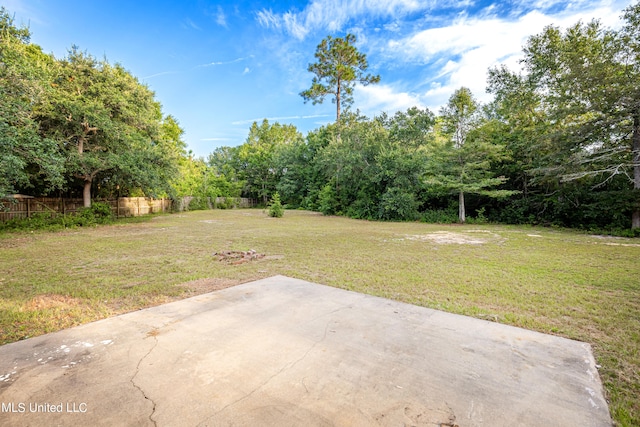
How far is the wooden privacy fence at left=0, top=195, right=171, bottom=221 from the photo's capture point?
1062 centimetres

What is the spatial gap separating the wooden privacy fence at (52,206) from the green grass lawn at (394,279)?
4602mm

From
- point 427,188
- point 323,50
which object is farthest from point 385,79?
point 427,188

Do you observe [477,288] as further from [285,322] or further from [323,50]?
[323,50]

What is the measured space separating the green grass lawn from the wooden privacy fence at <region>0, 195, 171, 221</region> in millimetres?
4602

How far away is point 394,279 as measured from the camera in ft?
13.6

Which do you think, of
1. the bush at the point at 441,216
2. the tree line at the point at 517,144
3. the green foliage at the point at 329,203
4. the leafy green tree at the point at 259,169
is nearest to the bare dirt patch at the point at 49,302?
the tree line at the point at 517,144

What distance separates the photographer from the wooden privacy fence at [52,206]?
34.9 feet

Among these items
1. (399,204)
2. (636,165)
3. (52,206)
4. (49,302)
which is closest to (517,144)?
(636,165)

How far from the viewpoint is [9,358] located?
1870 mm

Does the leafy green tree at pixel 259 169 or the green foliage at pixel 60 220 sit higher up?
the leafy green tree at pixel 259 169

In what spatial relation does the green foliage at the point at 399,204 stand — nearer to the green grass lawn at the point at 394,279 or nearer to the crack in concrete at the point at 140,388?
the green grass lawn at the point at 394,279

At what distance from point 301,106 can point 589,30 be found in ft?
59.9

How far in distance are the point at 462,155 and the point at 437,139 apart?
7.63 feet

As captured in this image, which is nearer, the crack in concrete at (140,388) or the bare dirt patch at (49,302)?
the crack in concrete at (140,388)
